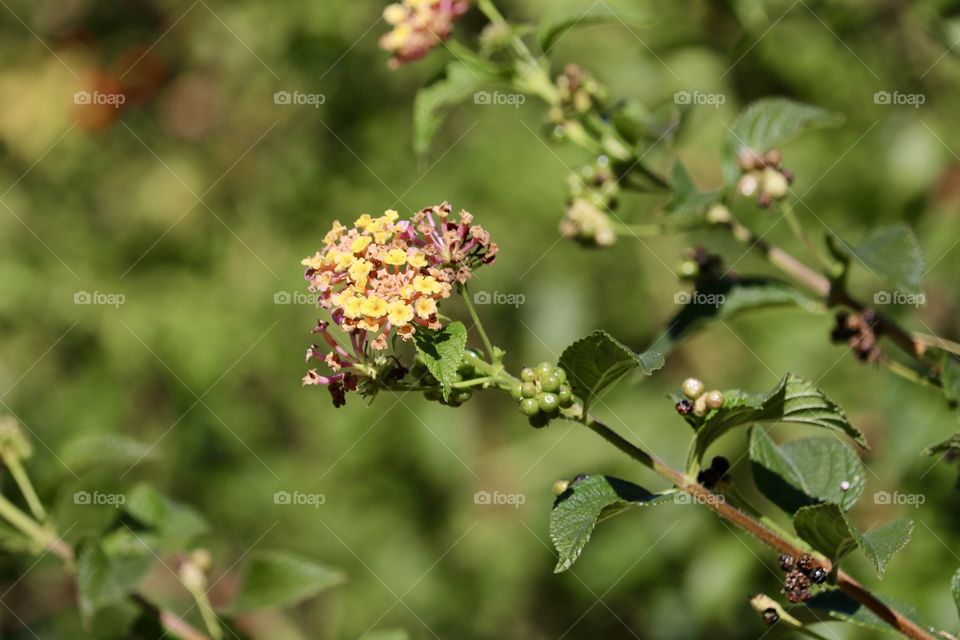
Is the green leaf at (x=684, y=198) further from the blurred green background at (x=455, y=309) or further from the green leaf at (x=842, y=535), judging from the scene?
the green leaf at (x=842, y=535)

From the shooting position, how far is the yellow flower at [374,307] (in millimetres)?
1234

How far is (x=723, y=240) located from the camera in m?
2.03

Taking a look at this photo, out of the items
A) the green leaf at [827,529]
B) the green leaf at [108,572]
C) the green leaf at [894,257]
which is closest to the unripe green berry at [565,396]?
the green leaf at [827,529]

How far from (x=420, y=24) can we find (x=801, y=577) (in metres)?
1.23

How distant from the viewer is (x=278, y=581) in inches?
76.8

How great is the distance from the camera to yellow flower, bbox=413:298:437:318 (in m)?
1.25

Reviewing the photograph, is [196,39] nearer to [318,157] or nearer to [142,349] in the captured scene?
[318,157]

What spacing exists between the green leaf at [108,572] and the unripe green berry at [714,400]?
3.50 ft

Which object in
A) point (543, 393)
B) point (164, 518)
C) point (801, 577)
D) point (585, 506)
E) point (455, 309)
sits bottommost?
point (455, 309)

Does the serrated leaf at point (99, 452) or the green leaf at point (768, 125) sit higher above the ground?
the green leaf at point (768, 125)

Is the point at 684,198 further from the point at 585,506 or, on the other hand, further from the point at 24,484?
the point at 24,484

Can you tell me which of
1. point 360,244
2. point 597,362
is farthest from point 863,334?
point 360,244

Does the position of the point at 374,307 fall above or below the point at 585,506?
above

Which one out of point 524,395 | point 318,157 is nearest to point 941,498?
point 524,395
